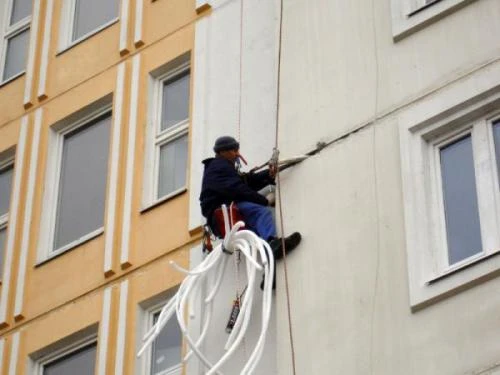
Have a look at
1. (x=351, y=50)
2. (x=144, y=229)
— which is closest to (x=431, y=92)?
(x=351, y=50)

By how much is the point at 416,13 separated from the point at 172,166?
12.3 ft

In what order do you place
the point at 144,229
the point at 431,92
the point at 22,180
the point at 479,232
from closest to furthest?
the point at 479,232
the point at 431,92
the point at 144,229
the point at 22,180

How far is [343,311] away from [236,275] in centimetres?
190

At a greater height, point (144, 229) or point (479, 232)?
point (144, 229)

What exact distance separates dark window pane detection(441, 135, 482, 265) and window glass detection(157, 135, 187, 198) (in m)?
3.99

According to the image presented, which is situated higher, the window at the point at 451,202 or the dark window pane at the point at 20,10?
the dark window pane at the point at 20,10

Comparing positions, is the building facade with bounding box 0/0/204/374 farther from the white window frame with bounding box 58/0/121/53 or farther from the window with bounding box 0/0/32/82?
the window with bounding box 0/0/32/82

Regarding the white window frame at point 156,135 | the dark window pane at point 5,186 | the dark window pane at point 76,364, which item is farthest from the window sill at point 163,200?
the dark window pane at point 5,186

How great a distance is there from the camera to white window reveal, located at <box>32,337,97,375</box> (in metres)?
18.1

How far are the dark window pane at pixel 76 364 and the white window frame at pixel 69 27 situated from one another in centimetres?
403

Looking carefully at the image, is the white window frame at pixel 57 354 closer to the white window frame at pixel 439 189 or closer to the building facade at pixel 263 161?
the building facade at pixel 263 161

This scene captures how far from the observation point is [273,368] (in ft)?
50.5

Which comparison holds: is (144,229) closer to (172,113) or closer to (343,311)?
(172,113)

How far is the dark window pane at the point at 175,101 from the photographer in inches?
Result: 746
